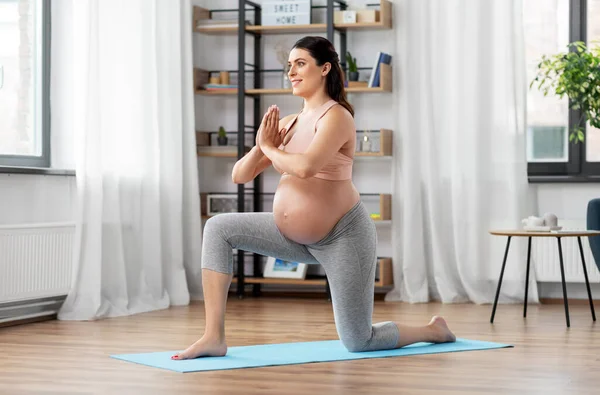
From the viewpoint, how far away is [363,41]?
20.9ft

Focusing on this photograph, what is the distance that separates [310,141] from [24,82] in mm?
2407

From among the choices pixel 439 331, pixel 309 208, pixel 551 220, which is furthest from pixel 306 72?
pixel 551 220

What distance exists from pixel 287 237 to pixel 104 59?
2224 mm

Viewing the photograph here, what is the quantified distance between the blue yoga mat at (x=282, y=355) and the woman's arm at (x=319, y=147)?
0.69 metres

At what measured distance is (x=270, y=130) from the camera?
3.48m

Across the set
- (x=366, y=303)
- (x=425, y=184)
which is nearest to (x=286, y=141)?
(x=366, y=303)

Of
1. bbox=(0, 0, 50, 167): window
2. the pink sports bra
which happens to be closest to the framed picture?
bbox=(0, 0, 50, 167): window

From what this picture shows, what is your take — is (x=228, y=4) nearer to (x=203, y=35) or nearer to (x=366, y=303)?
(x=203, y=35)

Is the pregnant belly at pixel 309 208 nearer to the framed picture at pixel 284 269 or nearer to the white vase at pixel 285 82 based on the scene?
the framed picture at pixel 284 269

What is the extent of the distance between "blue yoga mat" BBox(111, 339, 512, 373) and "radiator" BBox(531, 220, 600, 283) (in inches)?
75.7

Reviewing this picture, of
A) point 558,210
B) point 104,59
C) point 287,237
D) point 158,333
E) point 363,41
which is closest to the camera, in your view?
point 287,237

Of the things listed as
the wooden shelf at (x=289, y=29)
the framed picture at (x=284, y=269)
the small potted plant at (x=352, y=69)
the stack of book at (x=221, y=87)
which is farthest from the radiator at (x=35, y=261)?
the small potted plant at (x=352, y=69)

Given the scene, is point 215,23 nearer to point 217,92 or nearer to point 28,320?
point 217,92

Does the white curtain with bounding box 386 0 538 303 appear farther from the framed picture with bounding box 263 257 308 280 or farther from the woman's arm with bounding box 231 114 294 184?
the woman's arm with bounding box 231 114 294 184
